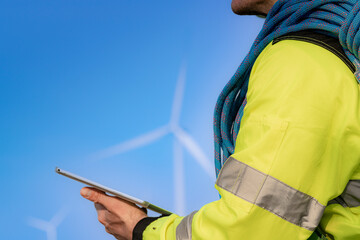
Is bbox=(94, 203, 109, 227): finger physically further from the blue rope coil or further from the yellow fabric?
the blue rope coil

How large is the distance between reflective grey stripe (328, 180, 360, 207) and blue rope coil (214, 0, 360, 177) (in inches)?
10.4

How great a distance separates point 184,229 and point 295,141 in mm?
334

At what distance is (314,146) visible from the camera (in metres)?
0.92

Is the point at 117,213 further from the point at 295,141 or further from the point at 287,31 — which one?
the point at 287,31

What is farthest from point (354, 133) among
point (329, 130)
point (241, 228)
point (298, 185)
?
point (241, 228)

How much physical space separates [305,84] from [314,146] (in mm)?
147

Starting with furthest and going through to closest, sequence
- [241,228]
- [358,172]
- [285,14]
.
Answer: [285,14]
[358,172]
[241,228]

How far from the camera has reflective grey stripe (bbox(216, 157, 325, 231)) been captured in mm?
898

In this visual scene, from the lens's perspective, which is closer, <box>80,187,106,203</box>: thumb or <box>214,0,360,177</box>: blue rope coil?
<box>214,0,360,177</box>: blue rope coil

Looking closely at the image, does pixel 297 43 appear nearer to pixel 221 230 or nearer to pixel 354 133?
pixel 354 133

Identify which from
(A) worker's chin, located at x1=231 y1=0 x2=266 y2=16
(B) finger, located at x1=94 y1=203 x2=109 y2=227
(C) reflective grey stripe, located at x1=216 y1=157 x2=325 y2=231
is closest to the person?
(C) reflective grey stripe, located at x1=216 y1=157 x2=325 y2=231

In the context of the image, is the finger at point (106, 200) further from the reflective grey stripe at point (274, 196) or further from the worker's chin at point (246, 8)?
the worker's chin at point (246, 8)

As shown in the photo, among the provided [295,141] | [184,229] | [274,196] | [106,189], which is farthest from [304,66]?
[106,189]

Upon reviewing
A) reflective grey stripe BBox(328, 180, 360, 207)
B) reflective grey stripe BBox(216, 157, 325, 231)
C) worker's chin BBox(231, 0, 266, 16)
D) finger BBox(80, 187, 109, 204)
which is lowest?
reflective grey stripe BBox(328, 180, 360, 207)
